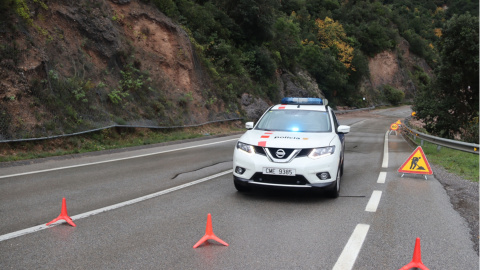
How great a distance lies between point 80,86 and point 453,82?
780 inches

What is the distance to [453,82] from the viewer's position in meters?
23.4

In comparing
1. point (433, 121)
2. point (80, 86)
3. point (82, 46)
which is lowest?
point (433, 121)

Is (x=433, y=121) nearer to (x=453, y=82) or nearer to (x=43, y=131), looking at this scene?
(x=453, y=82)

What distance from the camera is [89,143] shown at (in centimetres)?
1530

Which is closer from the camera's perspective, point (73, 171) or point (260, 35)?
point (73, 171)

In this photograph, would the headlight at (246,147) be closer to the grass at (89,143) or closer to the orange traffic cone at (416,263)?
the orange traffic cone at (416,263)

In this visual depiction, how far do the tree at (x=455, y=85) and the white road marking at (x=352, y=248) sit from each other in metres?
19.7

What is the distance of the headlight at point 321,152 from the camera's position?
22.1ft

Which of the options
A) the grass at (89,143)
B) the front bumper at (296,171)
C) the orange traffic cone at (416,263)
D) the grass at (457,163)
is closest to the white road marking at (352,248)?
the orange traffic cone at (416,263)

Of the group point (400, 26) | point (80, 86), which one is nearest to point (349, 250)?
point (80, 86)

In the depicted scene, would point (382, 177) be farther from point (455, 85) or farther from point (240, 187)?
point (455, 85)

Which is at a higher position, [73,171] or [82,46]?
[82,46]

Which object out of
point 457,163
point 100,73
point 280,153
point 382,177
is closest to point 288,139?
point 280,153

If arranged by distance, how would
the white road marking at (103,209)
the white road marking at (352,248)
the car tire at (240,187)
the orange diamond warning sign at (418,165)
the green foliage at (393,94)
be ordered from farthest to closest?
the green foliage at (393,94)
the orange diamond warning sign at (418,165)
the car tire at (240,187)
the white road marking at (103,209)
the white road marking at (352,248)
